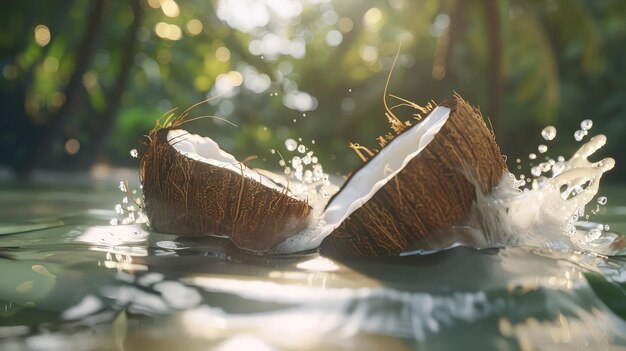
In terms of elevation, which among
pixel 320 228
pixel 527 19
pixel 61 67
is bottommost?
pixel 320 228

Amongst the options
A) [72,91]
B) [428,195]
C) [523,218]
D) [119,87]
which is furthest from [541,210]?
[119,87]

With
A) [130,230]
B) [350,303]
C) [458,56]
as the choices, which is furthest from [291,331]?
[458,56]

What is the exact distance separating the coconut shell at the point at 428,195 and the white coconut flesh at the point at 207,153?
0.29 meters

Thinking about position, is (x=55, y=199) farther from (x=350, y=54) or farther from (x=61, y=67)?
(x=350, y=54)

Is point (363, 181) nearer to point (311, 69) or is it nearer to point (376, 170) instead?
point (376, 170)

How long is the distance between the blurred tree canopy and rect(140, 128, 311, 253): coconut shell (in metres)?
4.36

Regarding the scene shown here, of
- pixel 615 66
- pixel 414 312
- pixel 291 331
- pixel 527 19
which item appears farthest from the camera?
pixel 615 66

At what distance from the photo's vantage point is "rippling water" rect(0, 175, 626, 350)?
4.63 ft

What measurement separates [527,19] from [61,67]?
7.45 metres

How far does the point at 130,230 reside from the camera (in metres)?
2.72

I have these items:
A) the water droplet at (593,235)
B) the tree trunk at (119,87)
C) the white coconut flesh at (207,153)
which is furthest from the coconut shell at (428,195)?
the tree trunk at (119,87)

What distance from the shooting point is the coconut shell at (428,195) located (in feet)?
6.71

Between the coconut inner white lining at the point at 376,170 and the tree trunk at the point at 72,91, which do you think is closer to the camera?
the coconut inner white lining at the point at 376,170

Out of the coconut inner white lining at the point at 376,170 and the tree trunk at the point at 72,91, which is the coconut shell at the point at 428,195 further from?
the tree trunk at the point at 72,91
